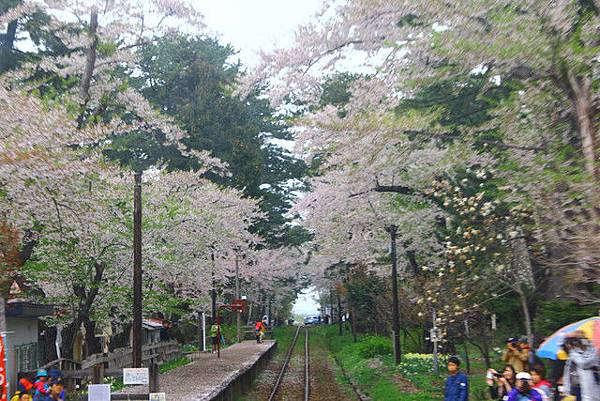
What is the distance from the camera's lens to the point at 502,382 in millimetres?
9977

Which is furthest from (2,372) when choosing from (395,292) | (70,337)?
(395,292)

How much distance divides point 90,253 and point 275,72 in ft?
24.8

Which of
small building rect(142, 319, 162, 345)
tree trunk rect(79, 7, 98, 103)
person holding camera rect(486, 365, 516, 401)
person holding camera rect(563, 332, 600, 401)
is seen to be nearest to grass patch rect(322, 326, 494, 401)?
person holding camera rect(486, 365, 516, 401)

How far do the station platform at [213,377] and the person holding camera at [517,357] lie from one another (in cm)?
744

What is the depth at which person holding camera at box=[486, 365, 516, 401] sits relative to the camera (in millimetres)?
9897

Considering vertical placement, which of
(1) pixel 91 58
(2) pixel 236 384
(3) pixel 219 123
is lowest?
(2) pixel 236 384

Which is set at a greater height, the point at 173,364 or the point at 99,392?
the point at 99,392

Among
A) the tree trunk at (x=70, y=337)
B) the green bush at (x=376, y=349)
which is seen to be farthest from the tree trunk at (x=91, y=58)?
the green bush at (x=376, y=349)

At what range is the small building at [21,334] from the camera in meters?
19.3

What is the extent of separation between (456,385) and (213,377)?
14086mm

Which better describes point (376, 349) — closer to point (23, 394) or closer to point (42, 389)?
point (23, 394)

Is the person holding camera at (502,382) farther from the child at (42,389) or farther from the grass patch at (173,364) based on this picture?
the grass patch at (173,364)

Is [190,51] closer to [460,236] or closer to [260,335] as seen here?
[260,335]

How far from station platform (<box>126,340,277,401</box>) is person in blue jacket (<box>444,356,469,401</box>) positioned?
23.8 ft
